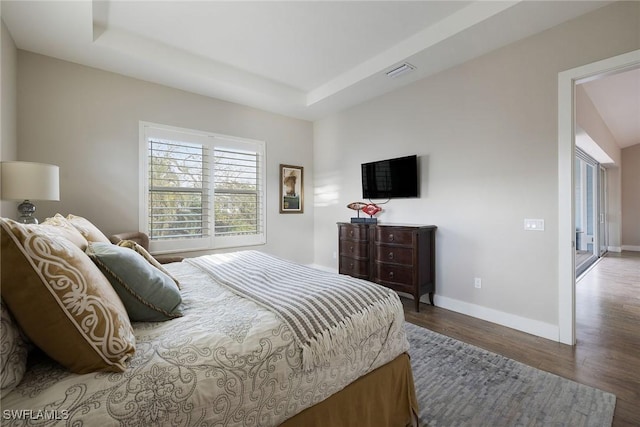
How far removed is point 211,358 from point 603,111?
685 cm

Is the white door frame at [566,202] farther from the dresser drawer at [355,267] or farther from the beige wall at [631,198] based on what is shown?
the beige wall at [631,198]

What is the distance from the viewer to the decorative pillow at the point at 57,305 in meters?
0.76

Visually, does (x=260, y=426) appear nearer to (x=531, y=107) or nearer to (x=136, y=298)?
(x=136, y=298)

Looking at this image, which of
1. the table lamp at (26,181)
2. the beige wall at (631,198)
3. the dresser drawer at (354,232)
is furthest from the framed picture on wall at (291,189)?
the beige wall at (631,198)

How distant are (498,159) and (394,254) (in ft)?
4.96

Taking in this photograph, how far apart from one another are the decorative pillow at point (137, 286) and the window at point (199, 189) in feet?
8.31

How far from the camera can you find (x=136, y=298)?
113 cm

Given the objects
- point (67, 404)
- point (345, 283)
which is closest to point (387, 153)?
point (345, 283)

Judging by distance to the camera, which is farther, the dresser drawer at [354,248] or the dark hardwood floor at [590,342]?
the dresser drawer at [354,248]

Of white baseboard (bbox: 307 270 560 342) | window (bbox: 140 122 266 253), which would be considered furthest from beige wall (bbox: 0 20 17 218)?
white baseboard (bbox: 307 270 560 342)

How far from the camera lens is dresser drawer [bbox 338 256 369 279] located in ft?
12.1

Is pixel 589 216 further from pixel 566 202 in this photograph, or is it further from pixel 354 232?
pixel 354 232

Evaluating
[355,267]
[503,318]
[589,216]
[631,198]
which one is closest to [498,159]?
[503,318]

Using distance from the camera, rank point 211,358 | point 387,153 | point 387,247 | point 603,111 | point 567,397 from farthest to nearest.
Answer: point 603,111 < point 387,153 < point 387,247 < point 567,397 < point 211,358
